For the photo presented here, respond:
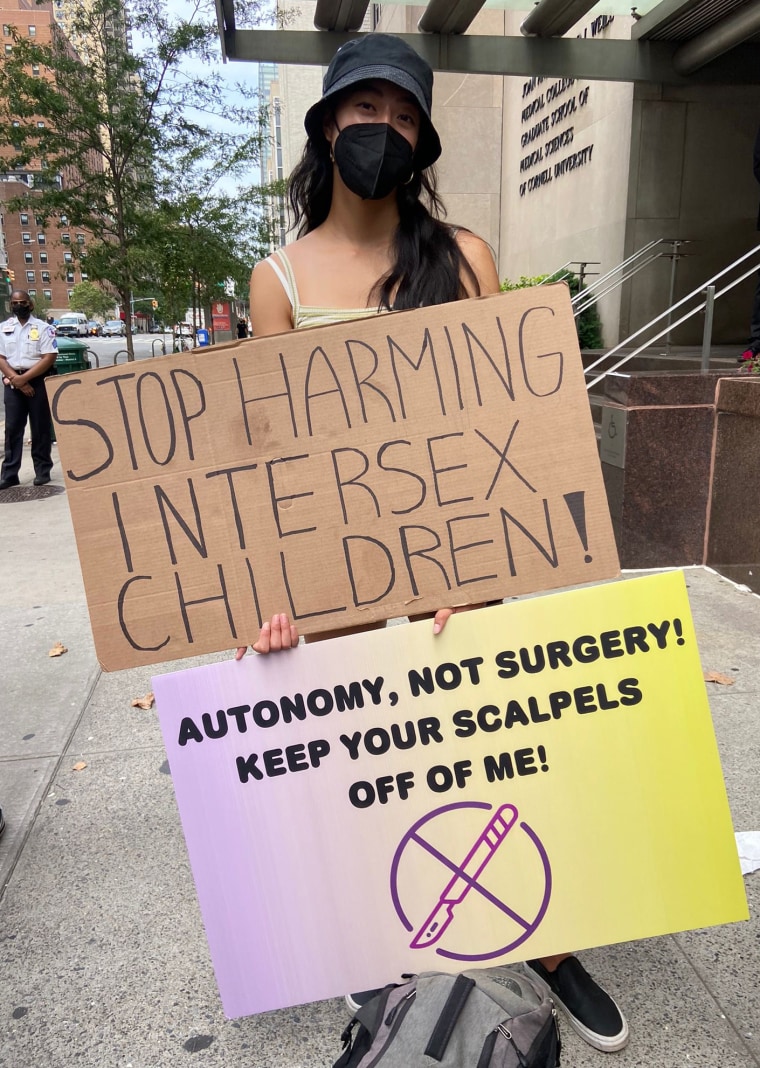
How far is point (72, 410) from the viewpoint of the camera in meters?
1.58

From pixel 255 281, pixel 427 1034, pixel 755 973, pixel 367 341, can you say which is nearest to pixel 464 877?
pixel 427 1034

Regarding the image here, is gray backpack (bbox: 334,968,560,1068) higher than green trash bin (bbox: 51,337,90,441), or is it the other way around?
green trash bin (bbox: 51,337,90,441)

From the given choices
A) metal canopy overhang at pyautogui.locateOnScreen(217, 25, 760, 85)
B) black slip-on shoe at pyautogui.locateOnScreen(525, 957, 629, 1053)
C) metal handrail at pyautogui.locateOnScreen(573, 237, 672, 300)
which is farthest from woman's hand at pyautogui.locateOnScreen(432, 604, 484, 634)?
metal handrail at pyautogui.locateOnScreen(573, 237, 672, 300)

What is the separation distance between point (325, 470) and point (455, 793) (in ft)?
2.36

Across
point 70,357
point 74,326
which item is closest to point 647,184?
point 70,357

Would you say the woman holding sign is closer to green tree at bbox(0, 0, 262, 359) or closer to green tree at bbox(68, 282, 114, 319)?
green tree at bbox(0, 0, 262, 359)

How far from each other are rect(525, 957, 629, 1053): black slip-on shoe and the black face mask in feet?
6.04

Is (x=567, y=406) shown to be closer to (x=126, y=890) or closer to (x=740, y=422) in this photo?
(x=126, y=890)

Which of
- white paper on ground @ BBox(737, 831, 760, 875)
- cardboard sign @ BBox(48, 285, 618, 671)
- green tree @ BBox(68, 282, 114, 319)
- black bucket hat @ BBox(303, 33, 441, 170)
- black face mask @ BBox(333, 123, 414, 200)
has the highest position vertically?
green tree @ BBox(68, 282, 114, 319)

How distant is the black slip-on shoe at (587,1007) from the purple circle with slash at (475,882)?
0.79ft

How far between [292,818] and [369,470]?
0.74m

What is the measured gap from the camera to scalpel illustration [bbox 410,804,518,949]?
1683mm

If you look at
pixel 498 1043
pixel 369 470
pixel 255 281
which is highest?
pixel 255 281

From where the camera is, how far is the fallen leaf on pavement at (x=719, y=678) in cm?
355
